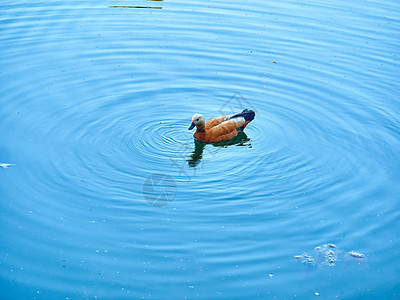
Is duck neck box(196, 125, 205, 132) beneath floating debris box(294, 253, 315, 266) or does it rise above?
above

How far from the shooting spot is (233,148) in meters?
12.2

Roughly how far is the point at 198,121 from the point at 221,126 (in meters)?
0.67

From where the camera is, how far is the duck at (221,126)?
40.5ft

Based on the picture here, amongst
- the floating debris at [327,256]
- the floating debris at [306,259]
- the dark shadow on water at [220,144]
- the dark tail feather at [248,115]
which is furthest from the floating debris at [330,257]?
the dark tail feather at [248,115]

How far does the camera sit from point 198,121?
39.8 ft

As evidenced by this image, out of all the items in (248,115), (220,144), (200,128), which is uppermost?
(248,115)

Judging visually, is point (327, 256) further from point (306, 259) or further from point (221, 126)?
point (221, 126)

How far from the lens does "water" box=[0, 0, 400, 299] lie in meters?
8.54

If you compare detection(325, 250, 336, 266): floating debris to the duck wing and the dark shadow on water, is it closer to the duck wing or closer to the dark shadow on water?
the dark shadow on water

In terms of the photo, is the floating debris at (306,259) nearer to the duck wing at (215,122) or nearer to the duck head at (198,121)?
the duck head at (198,121)

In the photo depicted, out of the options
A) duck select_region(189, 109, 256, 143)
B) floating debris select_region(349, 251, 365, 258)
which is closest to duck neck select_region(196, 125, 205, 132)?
duck select_region(189, 109, 256, 143)

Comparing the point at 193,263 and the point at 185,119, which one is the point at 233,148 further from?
the point at 193,263

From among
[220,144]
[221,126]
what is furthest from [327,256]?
[221,126]

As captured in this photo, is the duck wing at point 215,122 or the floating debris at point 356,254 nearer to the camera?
the floating debris at point 356,254
